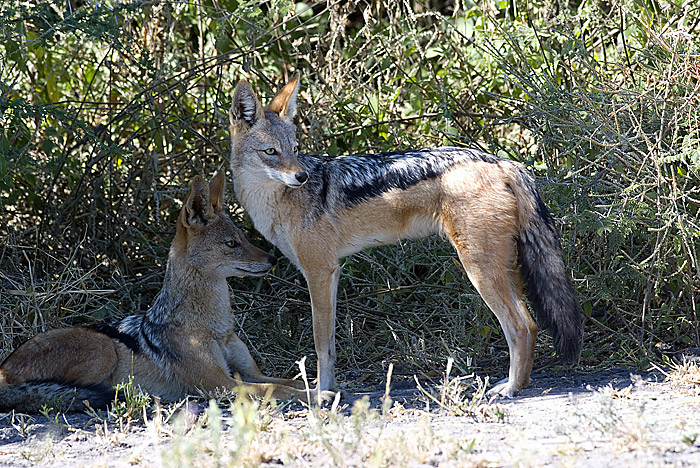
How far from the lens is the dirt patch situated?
321cm

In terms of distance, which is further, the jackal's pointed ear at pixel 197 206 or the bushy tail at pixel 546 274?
the jackal's pointed ear at pixel 197 206

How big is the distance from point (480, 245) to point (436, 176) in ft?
1.84

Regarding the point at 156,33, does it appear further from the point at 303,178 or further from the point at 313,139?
the point at 303,178

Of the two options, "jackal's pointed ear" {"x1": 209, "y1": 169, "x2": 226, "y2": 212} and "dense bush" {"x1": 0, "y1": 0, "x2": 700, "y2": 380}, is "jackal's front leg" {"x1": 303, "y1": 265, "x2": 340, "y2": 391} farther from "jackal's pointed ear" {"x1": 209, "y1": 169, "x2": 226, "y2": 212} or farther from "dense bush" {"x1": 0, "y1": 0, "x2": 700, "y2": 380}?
"jackal's pointed ear" {"x1": 209, "y1": 169, "x2": 226, "y2": 212}

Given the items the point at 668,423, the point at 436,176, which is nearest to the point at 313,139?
the point at 436,176

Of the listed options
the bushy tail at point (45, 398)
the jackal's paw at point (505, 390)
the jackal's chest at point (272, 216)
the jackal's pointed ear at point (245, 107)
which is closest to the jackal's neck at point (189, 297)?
the jackal's chest at point (272, 216)

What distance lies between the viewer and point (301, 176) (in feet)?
17.3

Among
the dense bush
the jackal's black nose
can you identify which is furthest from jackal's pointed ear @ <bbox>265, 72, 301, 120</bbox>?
the dense bush

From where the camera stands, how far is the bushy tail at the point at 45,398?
15.7 ft

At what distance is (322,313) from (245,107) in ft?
5.23

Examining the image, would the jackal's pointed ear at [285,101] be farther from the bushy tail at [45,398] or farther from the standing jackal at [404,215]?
the bushy tail at [45,398]

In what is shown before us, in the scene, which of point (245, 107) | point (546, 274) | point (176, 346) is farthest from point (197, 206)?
point (546, 274)

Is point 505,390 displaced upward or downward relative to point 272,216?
downward

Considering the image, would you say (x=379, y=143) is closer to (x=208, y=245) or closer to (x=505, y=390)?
(x=208, y=245)
